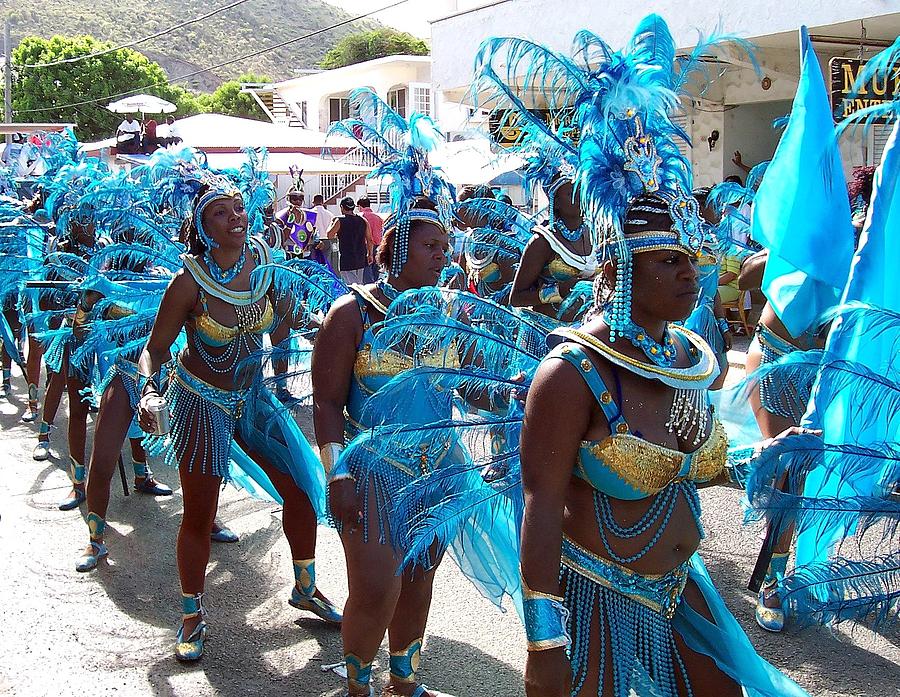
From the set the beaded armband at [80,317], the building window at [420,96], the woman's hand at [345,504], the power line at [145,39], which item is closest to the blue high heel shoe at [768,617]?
the woman's hand at [345,504]

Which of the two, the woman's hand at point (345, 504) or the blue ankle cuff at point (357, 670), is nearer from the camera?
Answer: the woman's hand at point (345, 504)

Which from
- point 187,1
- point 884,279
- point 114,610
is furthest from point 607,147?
point 187,1

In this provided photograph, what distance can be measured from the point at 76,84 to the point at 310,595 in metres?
53.6

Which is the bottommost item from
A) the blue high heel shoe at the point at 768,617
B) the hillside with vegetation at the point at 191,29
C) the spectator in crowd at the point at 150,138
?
the blue high heel shoe at the point at 768,617

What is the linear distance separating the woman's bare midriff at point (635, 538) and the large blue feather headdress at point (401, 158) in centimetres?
141

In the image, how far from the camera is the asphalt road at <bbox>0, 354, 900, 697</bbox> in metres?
4.29

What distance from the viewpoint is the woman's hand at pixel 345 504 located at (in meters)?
3.52

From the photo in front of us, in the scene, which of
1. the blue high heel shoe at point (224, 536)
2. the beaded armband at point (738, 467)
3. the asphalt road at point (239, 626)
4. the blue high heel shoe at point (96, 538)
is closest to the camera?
the beaded armband at point (738, 467)

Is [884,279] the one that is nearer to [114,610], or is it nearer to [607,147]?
[607,147]

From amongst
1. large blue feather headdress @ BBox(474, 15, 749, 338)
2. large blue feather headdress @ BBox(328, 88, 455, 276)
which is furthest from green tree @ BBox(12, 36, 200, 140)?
large blue feather headdress @ BBox(474, 15, 749, 338)

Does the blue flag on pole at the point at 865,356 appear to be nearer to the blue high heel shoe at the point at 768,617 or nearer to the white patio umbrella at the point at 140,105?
the blue high heel shoe at the point at 768,617

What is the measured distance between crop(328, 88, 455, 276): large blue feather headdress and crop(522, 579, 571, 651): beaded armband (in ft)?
5.35

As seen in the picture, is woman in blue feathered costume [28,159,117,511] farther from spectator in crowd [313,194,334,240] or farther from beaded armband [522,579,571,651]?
spectator in crowd [313,194,334,240]

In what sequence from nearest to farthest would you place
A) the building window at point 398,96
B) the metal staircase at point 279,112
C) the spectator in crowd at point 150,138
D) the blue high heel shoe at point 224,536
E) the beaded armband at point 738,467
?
the beaded armband at point 738,467 → the blue high heel shoe at point 224,536 → the spectator in crowd at point 150,138 → the building window at point 398,96 → the metal staircase at point 279,112
